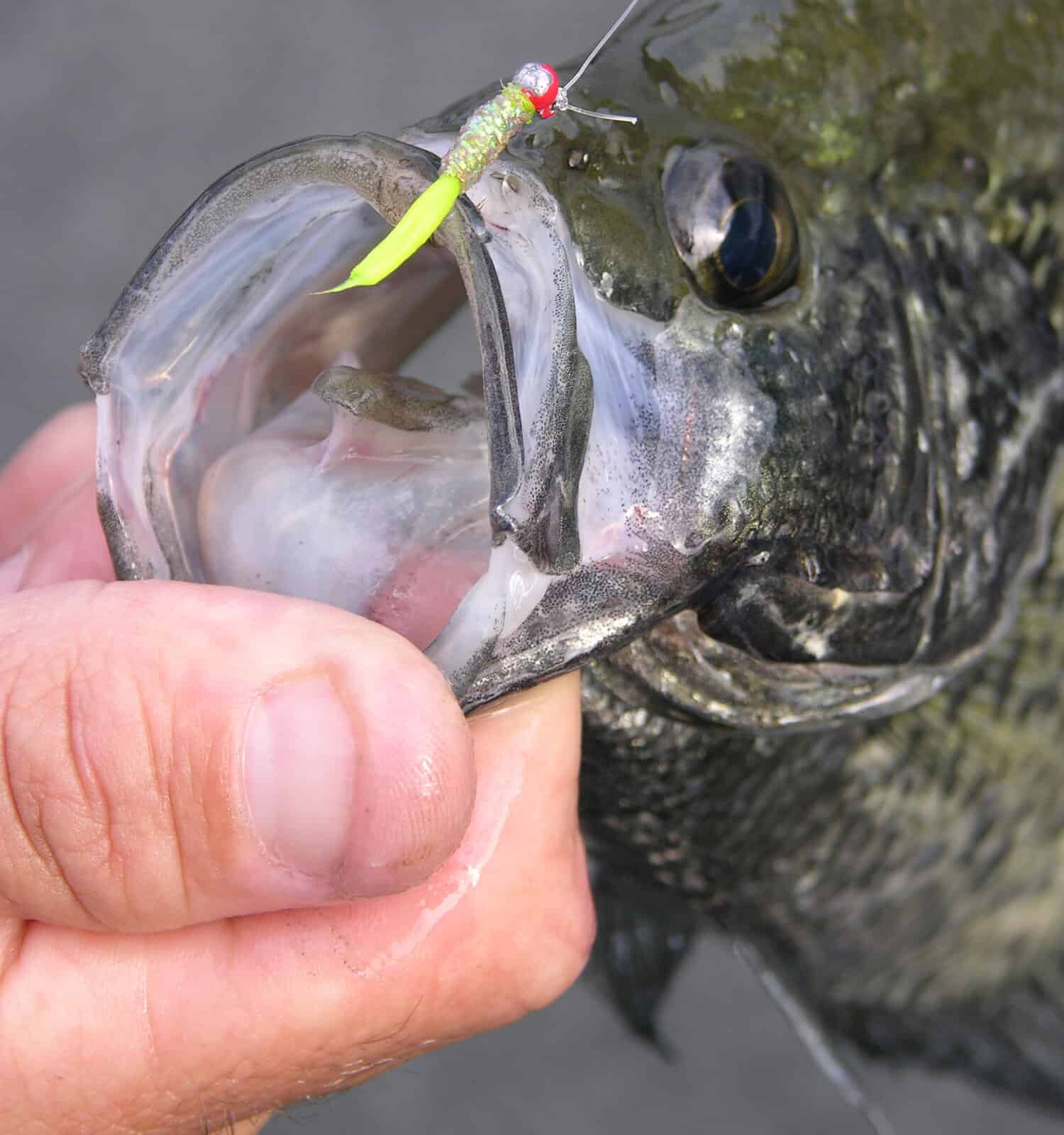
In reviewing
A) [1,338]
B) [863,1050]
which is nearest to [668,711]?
[863,1050]

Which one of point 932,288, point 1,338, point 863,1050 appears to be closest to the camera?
point 932,288

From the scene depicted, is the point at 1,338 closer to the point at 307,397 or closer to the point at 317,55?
the point at 317,55

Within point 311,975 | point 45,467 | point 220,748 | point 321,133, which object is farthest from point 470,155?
point 321,133

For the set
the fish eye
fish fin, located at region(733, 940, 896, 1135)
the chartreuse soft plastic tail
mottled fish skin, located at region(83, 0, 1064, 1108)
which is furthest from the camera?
fish fin, located at region(733, 940, 896, 1135)

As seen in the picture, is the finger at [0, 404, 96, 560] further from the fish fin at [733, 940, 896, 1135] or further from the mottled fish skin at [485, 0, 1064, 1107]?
the fish fin at [733, 940, 896, 1135]

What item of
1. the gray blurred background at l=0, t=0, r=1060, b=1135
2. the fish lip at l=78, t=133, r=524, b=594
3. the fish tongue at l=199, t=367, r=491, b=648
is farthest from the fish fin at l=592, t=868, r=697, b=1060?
the fish lip at l=78, t=133, r=524, b=594

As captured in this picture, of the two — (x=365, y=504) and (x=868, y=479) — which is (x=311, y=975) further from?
(x=868, y=479)
